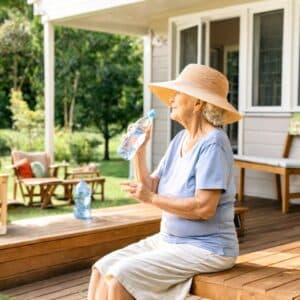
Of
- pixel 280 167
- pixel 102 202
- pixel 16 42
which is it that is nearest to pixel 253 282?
pixel 280 167

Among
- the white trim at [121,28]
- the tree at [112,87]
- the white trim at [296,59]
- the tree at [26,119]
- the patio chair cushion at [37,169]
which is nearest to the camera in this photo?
the white trim at [296,59]

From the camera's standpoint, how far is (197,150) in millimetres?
2234

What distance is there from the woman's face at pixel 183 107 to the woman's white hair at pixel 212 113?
4 cm

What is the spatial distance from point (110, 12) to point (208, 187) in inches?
225

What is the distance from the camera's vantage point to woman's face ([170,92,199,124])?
232 centimetres

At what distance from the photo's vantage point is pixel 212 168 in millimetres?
2156

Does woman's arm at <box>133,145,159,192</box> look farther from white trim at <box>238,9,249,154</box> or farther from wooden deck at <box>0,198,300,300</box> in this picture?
white trim at <box>238,9,249,154</box>

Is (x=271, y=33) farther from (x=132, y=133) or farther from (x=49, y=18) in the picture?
(x=132, y=133)

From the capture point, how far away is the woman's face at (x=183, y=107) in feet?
7.60

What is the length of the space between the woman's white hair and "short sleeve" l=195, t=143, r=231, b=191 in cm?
16

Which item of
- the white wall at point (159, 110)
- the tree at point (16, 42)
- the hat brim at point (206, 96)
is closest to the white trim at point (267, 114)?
the white wall at point (159, 110)

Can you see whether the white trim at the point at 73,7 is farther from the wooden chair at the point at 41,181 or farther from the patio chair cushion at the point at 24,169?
the patio chair cushion at the point at 24,169

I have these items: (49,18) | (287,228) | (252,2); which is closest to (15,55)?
(49,18)

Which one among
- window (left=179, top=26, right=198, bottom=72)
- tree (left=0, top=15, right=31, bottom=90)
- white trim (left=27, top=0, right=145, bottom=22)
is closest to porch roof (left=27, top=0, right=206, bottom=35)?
white trim (left=27, top=0, right=145, bottom=22)
